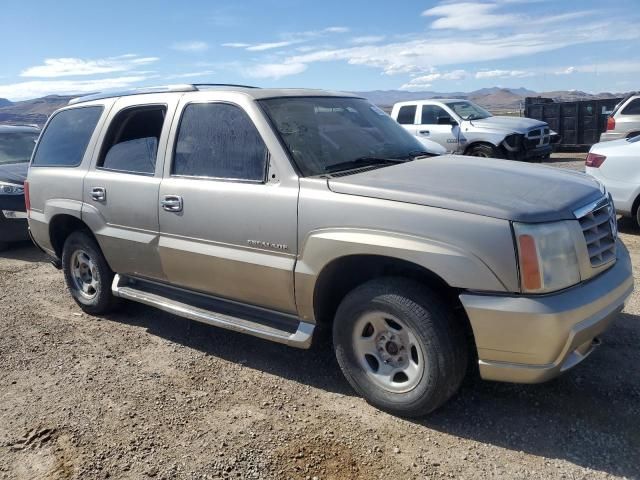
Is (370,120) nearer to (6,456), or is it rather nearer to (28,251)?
(6,456)

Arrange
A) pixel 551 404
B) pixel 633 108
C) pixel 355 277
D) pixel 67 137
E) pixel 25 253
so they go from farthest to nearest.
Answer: pixel 633 108, pixel 25 253, pixel 67 137, pixel 355 277, pixel 551 404

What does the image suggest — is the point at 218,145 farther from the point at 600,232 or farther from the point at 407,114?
the point at 407,114

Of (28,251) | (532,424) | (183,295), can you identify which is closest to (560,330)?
(532,424)

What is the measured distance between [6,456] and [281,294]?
178 centimetres

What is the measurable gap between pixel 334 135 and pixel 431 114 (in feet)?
35.3

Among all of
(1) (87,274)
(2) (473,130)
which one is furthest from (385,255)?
(2) (473,130)

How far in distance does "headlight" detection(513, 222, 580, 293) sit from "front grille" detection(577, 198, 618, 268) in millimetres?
228

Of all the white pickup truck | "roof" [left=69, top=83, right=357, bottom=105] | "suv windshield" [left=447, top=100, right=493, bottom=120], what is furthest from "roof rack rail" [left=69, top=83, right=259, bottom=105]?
"suv windshield" [left=447, top=100, right=493, bottom=120]

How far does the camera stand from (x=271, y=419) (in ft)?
11.1

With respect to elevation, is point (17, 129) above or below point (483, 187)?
above

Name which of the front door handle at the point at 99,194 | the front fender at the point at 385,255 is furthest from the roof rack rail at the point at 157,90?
the front fender at the point at 385,255

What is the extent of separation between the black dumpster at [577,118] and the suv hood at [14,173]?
1428 cm

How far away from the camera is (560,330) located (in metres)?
2.77

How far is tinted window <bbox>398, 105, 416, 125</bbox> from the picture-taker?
47.1 ft
